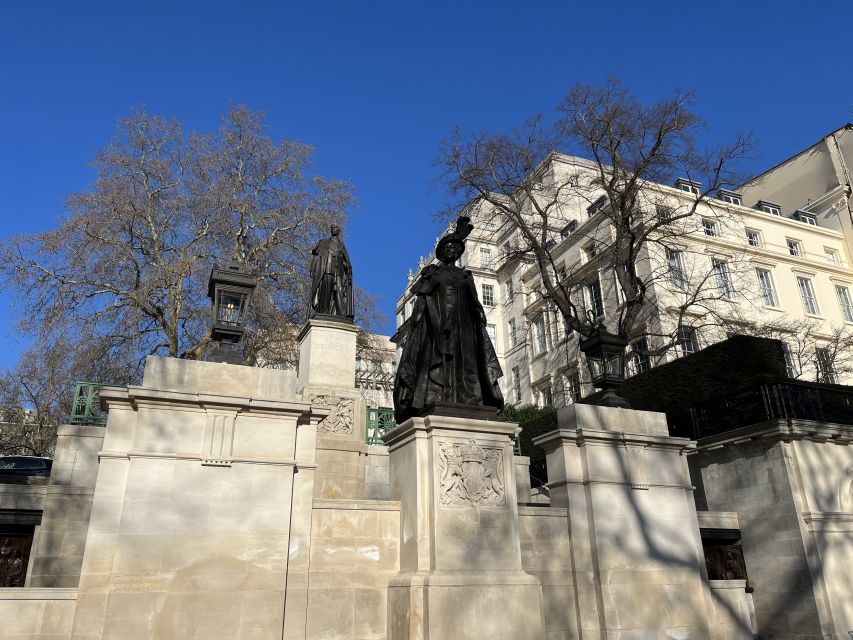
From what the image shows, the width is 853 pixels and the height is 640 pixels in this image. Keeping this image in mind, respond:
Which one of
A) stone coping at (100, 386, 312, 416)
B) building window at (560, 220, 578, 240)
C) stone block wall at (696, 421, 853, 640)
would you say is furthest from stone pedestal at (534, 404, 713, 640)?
building window at (560, 220, 578, 240)

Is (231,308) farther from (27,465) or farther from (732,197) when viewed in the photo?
(732,197)

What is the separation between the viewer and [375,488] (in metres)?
12.5

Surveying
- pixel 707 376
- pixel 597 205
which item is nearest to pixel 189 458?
pixel 707 376

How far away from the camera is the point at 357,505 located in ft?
25.7

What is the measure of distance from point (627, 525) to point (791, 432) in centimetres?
600

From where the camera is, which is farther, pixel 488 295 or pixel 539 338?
A: pixel 488 295

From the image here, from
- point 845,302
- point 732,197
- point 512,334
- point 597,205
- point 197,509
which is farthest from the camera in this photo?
point 512,334

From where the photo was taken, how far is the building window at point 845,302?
128 ft

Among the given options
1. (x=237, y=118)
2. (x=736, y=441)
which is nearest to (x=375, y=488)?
(x=736, y=441)

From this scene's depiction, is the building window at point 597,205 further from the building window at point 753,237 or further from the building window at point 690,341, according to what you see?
the building window at point 690,341

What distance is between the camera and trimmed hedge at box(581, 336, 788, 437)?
1566 centimetres

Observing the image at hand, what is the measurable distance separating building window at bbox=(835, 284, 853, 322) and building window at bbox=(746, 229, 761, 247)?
6220 millimetres

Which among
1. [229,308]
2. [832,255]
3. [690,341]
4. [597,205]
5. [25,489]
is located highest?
[597,205]

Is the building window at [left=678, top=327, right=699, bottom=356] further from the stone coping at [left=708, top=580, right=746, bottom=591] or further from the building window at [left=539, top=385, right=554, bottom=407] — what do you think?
the stone coping at [left=708, top=580, right=746, bottom=591]
